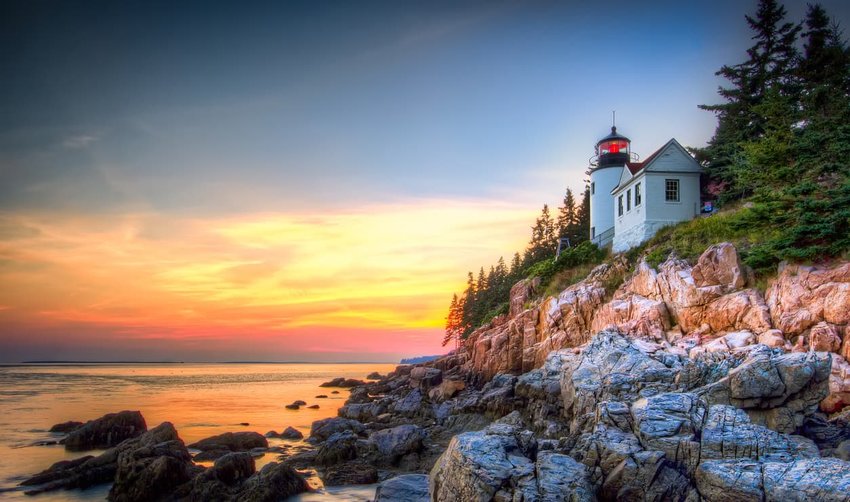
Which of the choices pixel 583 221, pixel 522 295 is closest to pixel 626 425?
pixel 522 295

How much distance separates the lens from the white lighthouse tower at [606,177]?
1549 inches

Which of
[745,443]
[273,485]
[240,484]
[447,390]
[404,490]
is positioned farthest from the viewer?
[447,390]

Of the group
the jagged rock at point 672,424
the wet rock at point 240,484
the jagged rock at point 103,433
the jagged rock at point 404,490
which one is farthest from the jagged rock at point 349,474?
the jagged rock at point 103,433

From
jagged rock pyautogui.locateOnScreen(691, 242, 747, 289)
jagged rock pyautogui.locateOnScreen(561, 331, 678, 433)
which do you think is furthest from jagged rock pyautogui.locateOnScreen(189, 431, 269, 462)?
jagged rock pyautogui.locateOnScreen(691, 242, 747, 289)

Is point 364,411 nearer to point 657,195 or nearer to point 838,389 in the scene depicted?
point 838,389

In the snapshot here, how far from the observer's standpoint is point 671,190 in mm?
31609

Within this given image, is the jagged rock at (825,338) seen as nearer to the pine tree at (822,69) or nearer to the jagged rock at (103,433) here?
the pine tree at (822,69)

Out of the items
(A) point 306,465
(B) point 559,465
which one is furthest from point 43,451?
(B) point 559,465

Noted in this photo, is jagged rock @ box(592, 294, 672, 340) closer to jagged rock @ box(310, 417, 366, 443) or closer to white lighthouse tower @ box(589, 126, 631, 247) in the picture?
jagged rock @ box(310, 417, 366, 443)

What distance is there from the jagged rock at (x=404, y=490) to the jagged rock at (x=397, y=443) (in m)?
4.57

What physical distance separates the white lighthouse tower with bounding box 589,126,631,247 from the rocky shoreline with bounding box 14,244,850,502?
1143 centimetres

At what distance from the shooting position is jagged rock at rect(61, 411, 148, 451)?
20359 millimetres

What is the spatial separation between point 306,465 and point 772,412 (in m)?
13.7

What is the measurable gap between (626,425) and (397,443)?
8.54 metres
